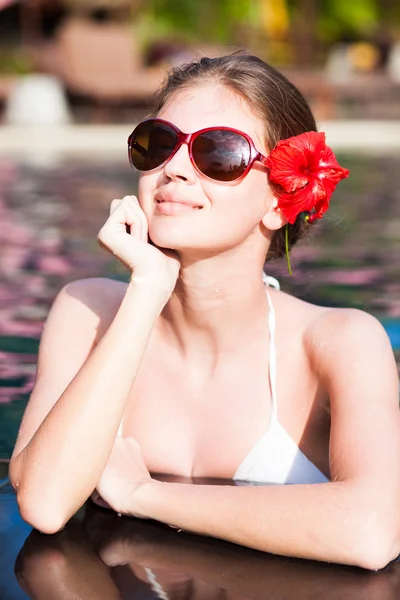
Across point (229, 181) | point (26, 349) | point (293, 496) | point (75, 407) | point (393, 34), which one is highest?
point (229, 181)

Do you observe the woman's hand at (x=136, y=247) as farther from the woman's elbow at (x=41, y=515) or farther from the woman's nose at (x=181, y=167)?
the woman's elbow at (x=41, y=515)

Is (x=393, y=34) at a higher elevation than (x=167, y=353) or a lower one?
lower

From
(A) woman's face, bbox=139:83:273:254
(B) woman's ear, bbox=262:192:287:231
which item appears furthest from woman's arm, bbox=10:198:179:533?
(B) woman's ear, bbox=262:192:287:231

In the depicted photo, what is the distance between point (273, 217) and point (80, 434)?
88 cm

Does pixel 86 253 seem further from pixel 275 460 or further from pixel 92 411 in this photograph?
pixel 92 411

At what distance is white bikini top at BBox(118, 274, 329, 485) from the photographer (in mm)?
2953

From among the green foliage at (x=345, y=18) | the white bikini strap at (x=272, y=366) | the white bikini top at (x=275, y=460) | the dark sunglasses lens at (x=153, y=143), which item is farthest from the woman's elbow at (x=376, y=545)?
the green foliage at (x=345, y=18)

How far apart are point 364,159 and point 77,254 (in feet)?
26.1

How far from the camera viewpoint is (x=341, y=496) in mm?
2467

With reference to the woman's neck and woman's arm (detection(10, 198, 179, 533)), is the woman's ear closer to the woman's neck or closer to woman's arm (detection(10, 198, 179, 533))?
the woman's neck

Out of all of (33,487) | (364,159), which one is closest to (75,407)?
(33,487)

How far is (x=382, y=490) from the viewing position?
2479mm

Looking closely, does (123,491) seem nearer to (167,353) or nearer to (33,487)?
(33,487)

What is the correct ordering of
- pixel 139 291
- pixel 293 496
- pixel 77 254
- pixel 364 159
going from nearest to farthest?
pixel 293 496 → pixel 139 291 → pixel 77 254 → pixel 364 159
